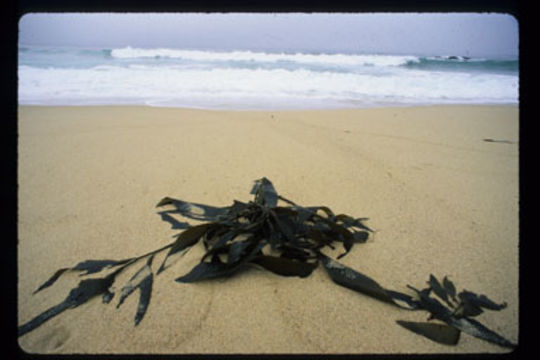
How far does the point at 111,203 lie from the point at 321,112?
9.72 ft

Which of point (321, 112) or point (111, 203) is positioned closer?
point (111, 203)

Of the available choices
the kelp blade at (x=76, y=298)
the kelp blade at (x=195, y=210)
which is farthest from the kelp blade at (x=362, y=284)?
the kelp blade at (x=76, y=298)

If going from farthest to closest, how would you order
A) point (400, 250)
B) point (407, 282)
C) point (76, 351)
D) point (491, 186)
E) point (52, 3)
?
point (491, 186), point (400, 250), point (407, 282), point (76, 351), point (52, 3)

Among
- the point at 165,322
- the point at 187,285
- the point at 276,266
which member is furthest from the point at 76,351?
the point at 276,266

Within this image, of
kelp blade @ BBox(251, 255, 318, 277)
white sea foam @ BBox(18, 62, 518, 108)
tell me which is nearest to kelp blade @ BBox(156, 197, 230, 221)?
kelp blade @ BBox(251, 255, 318, 277)

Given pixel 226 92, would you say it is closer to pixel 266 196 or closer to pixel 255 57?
pixel 266 196

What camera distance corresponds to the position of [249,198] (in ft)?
5.46

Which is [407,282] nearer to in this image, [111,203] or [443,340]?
[443,340]

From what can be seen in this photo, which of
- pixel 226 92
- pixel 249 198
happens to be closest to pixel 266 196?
pixel 249 198

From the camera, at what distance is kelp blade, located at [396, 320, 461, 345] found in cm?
85

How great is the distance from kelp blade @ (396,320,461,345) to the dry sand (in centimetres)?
2

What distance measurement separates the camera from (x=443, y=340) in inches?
33.6
